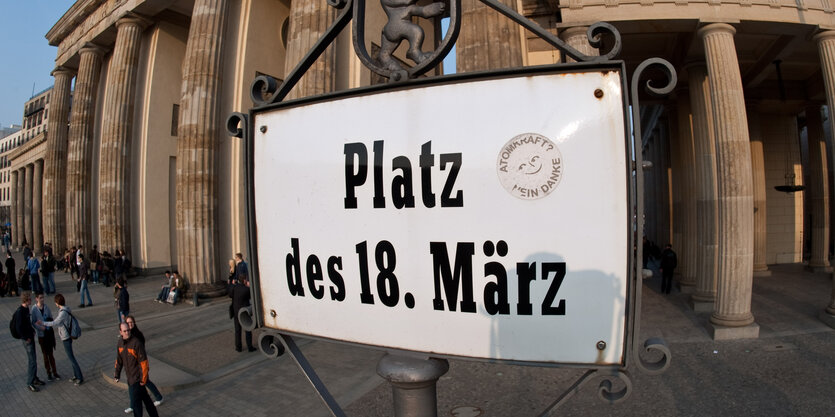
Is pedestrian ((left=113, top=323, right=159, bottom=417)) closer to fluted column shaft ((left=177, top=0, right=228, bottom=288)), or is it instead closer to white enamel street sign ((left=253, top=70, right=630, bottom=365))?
white enamel street sign ((left=253, top=70, right=630, bottom=365))

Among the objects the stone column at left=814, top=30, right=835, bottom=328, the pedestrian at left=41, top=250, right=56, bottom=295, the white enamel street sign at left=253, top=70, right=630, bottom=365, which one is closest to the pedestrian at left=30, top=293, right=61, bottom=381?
the white enamel street sign at left=253, top=70, right=630, bottom=365

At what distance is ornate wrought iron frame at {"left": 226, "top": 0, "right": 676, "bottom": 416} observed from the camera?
122 cm

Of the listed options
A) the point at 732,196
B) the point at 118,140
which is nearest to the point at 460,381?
the point at 732,196

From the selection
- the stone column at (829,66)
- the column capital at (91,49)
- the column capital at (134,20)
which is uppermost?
the column capital at (91,49)

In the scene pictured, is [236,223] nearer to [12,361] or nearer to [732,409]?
[12,361]

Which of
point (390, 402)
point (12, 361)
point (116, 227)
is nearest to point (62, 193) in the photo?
point (116, 227)

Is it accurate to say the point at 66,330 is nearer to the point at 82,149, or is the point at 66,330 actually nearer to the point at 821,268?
the point at 82,149

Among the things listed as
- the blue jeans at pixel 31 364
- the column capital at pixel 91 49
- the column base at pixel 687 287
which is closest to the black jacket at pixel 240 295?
the blue jeans at pixel 31 364

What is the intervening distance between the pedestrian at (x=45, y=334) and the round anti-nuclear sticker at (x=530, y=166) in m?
9.78

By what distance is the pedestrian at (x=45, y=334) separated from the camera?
7.81 m

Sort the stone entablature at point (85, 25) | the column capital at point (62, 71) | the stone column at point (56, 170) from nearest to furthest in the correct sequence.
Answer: the stone entablature at point (85, 25) < the stone column at point (56, 170) < the column capital at point (62, 71)

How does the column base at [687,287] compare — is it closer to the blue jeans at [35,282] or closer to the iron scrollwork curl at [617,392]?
the iron scrollwork curl at [617,392]

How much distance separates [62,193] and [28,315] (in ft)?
83.4

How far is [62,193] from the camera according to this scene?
27688 millimetres
